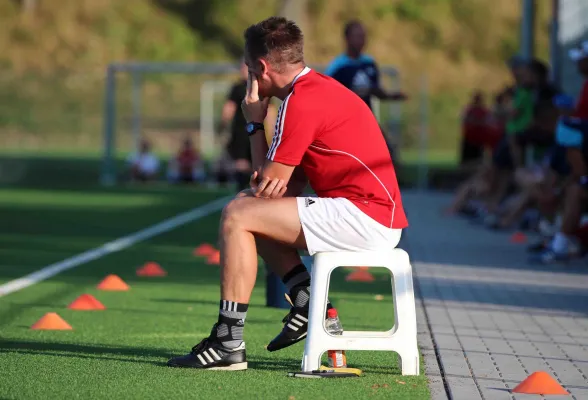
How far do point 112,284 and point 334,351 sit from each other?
411 cm

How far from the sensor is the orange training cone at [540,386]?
6117 mm

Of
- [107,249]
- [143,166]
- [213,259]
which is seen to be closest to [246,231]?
[213,259]

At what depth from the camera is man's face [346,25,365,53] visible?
44.0 ft

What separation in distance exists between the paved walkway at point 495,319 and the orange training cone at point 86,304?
7.06 ft

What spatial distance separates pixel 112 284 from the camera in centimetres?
1028

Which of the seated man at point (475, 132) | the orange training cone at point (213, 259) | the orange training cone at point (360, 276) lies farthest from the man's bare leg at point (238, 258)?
the seated man at point (475, 132)

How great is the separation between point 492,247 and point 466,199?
19.5 feet

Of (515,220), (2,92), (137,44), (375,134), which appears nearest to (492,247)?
(515,220)

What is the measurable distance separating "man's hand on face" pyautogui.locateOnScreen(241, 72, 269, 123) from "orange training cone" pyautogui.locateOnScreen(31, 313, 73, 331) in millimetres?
1989

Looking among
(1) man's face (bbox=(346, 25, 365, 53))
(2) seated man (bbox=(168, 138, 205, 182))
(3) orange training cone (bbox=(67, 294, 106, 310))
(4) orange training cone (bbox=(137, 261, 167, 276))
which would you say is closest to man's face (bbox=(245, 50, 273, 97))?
(3) orange training cone (bbox=(67, 294, 106, 310))

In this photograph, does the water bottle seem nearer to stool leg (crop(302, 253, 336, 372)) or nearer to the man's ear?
stool leg (crop(302, 253, 336, 372))

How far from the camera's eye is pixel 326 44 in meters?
64.1

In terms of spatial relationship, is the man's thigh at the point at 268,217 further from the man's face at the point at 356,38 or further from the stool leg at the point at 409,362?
the man's face at the point at 356,38

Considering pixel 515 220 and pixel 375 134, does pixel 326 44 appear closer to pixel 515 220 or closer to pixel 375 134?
pixel 515 220
